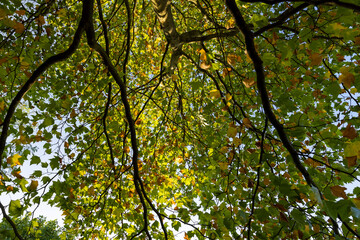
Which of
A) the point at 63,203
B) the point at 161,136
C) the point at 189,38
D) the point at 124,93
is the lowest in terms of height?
the point at 63,203

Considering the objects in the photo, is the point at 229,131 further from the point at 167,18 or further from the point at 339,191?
the point at 167,18

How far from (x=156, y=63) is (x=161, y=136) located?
2313mm

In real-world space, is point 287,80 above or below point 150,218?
above

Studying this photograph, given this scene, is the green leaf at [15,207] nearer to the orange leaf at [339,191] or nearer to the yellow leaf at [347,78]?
the orange leaf at [339,191]

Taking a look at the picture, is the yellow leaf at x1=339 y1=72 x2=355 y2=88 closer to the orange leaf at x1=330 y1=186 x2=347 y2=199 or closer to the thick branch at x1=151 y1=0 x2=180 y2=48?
the orange leaf at x1=330 y1=186 x2=347 y2=199

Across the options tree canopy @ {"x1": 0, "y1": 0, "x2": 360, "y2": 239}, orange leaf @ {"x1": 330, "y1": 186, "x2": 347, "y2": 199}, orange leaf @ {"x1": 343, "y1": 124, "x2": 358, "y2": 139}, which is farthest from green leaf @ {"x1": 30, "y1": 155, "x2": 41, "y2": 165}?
orange leaf @ {"x1": 343, "y1": 124, "x2": 358, "y2": 139}

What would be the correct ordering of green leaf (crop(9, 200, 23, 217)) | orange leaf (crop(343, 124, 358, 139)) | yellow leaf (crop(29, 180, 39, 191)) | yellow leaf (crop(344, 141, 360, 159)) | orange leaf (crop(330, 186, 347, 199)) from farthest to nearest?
yellow leaf (crop(29, 180, 39, 191)) → green leaf (crop(9, 200, 23, 217)) → orange leaf (crop(343, 124, 358, 139)) → orange leaf (crop(330, 186, 347, 199)) → yellow leaf (crop(344, 141, 360, 159))

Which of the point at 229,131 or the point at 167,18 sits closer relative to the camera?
the point at 229,131

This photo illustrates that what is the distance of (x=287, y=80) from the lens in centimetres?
418

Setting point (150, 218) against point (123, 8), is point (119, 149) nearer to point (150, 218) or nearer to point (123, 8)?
point (150, 218)

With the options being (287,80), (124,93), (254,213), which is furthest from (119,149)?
(287,80)

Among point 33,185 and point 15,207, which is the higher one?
point 33,185

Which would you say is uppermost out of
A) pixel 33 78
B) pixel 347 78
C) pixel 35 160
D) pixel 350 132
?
pixel 33 78

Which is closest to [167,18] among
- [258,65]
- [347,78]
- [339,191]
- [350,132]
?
[258,65]
